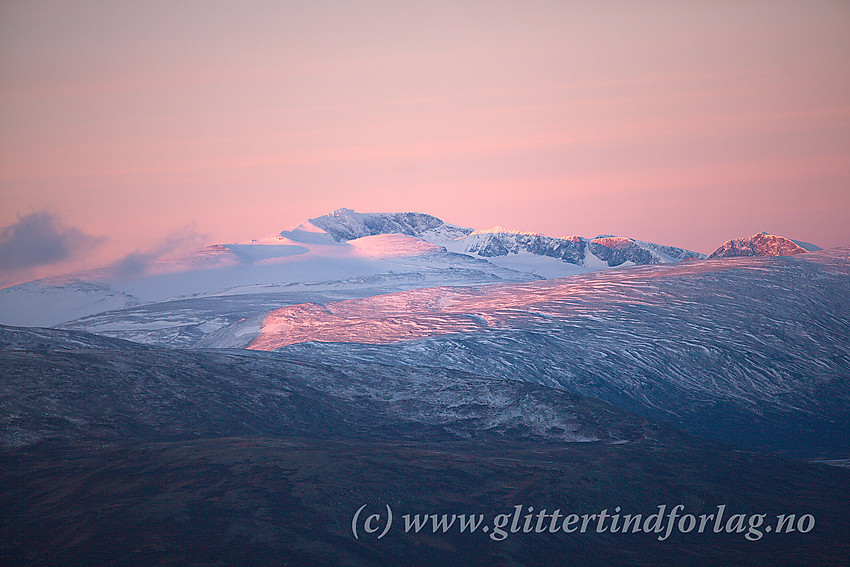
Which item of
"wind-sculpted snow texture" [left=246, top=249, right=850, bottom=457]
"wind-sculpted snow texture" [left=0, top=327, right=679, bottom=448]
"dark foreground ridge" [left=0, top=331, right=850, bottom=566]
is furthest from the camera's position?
"wind-sculpted snow texture" [left=246, top=249, right=850, bottom=457]

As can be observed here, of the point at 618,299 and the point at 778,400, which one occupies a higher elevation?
the point at 618,299

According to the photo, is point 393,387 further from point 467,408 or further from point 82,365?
point 82,365

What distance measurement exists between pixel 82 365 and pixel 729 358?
10052 cm

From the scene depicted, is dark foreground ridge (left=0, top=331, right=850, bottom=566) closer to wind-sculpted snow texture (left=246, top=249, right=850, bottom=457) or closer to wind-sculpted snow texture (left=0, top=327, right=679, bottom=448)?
wind-sculpted snow texture (left=0, top=327, right=679, bottom=448)

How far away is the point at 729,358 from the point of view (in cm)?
14762

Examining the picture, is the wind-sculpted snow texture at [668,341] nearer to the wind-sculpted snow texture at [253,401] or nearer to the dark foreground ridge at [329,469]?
the wind-sculpted snow texture at [253,401]

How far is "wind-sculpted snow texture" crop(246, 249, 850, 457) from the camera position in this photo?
13362 cm

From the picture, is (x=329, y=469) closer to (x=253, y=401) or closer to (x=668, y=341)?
(x=253, y=401)

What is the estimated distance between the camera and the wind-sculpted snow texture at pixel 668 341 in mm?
133625

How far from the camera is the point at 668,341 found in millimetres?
150125

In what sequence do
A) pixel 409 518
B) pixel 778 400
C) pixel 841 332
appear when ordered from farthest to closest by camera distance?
pixel 841 332
pixel 778 400
pixel 409 518

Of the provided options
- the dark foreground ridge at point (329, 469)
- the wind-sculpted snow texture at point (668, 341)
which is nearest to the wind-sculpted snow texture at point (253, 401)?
the dark foreground ridge at point (329, 469)

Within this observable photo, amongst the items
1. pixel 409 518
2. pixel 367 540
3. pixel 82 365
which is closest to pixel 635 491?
pixel 409 518

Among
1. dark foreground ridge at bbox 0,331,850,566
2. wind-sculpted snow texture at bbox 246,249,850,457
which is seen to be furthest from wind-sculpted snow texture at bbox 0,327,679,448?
wind-sculpted snow texture at bbox 246,249,850,457
